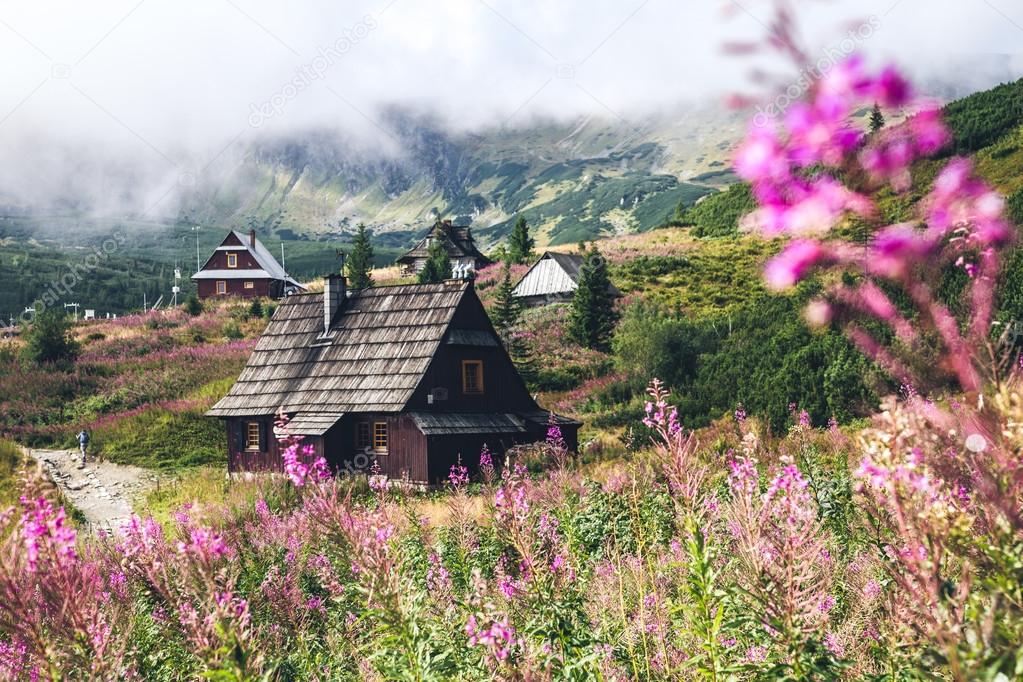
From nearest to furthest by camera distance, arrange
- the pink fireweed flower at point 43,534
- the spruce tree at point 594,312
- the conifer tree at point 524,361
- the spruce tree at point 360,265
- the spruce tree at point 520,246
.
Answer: the pink fireweed flower at point 43,534
the conifer tree at point 524,361
the spruce tree at point 594,312
the spruce tree at point 360,265
the spruce tree at point 520,246

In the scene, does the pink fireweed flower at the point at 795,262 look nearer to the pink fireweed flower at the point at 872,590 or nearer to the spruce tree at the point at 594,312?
the pink fireweed flower at the point at 872,590

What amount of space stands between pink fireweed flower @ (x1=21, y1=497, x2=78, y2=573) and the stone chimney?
25.5 metres

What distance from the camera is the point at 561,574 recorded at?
5.61 metres

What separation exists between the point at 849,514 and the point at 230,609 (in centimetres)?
957

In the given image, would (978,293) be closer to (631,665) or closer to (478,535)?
(631,665)

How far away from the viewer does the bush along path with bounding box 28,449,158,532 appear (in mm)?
23706

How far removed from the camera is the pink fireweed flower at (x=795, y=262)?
163 cm

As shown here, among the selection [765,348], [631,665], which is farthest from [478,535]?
[765,348]

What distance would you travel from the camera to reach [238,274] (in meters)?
74.9

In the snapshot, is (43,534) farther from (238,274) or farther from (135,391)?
(238,274)

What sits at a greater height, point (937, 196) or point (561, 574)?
point (937, 196)

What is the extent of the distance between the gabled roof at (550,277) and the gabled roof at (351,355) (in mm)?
31527

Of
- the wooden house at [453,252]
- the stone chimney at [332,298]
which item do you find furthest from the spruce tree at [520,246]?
the stone chimney at [332,298]

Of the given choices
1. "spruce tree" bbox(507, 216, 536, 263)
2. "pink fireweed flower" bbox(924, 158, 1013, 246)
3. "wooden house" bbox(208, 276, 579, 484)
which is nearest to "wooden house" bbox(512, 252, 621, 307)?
"spruce tree" bbox(507, 216, 536, 263)
